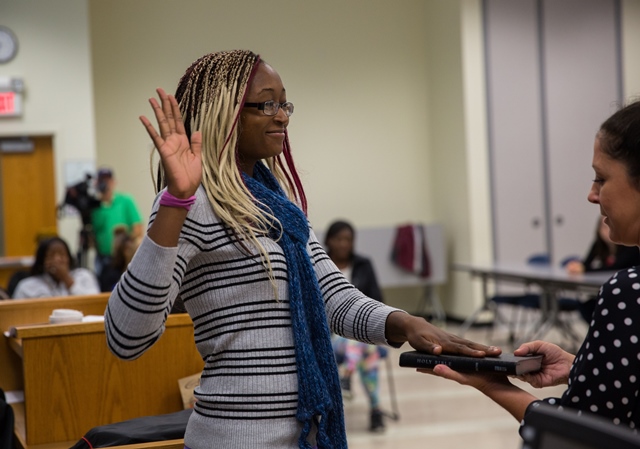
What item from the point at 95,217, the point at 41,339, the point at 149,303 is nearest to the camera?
the point at 149,303

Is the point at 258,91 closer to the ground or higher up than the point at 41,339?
higher up

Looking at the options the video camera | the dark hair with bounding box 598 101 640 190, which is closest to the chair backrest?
the dark hair with bounding box 598 101 640 190

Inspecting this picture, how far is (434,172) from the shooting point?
10289mm

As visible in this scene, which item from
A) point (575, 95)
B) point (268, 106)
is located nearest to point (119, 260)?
point (268, 106)

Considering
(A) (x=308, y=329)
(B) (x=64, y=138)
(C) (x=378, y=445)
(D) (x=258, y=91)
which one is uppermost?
(B) (x=64, y=138)

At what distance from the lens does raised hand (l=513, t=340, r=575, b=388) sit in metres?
1.62

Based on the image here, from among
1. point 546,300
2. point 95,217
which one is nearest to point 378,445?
point 546,300

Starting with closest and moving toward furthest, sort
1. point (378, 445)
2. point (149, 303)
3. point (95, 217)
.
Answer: point (149, 303) → point (378, 445) → point (95, 217)

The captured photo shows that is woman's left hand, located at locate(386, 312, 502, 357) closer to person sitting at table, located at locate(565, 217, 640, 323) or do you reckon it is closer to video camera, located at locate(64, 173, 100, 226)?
person sitting at table, located at locate(565, 217, 640, 323)

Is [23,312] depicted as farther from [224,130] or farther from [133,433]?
[224,130]

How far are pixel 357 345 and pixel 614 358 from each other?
163 inches

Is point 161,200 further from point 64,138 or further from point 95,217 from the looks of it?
point 64,138

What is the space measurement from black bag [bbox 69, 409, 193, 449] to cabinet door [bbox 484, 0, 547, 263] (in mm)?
7305

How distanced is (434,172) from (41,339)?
25.9 ft
